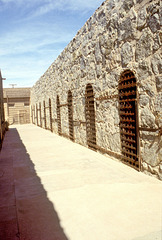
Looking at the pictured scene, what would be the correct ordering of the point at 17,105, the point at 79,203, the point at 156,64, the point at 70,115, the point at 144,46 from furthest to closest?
the point at 17,105 < the point at 70,115 < the point at 144,46 < the point at 156,64 < the point at 79,203

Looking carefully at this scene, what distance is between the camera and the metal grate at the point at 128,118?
4789 millimetres

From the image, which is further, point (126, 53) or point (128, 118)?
A: point (128, 118)

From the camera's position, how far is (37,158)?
21.7ft

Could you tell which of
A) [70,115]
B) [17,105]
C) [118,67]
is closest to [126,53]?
[118,67]

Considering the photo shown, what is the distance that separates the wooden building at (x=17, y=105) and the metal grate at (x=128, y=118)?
79.7 feet

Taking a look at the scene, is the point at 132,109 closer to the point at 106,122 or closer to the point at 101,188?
the point at 106,122

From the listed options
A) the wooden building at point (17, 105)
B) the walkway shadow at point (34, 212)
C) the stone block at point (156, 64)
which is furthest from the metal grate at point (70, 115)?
the wooden building at point (17, 105)

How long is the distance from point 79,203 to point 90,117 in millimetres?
4326

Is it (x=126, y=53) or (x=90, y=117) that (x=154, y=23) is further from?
(x=90, y=117)

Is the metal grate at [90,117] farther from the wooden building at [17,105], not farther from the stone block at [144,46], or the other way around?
the wooden building at [17,105]

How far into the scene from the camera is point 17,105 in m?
28.7

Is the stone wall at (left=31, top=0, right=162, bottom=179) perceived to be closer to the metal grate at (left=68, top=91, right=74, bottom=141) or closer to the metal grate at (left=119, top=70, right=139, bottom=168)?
the metal grate at (left=119, top=70, right=139, bottom=168)

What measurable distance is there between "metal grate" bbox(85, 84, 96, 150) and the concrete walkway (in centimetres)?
177

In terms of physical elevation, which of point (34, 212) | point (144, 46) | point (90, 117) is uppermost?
point (144, 46)
